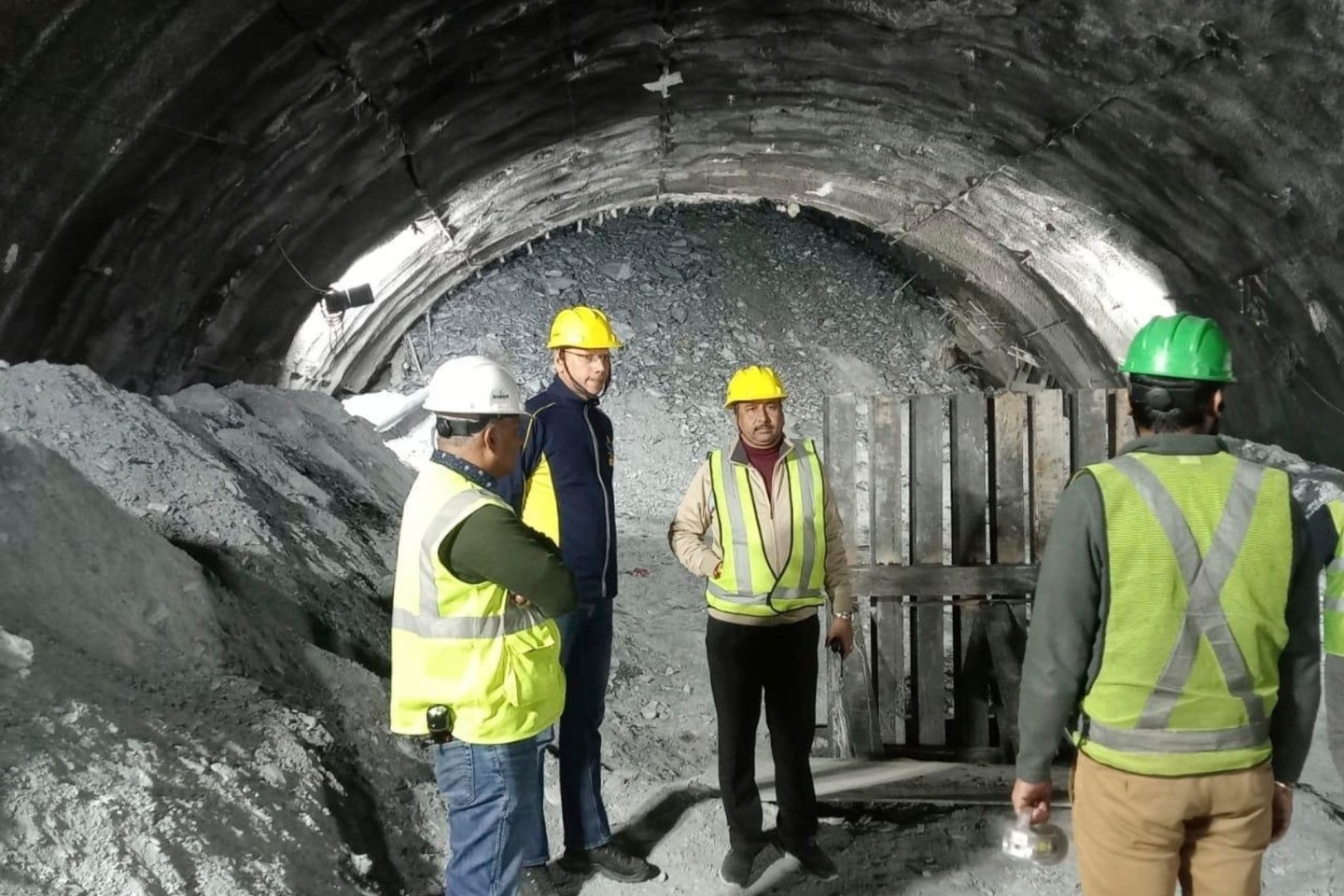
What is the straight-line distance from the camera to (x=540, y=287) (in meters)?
12.5

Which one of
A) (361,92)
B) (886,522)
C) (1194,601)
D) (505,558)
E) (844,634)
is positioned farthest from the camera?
(361,92)

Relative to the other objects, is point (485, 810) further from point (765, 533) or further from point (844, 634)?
point (844, 634)

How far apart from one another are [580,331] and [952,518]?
7.65 feet

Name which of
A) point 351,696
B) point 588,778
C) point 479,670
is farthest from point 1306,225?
point 351,696

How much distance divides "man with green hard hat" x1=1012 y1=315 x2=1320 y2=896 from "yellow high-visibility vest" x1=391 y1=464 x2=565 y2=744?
4.00 ft

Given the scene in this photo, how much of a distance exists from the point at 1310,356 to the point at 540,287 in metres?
8.79

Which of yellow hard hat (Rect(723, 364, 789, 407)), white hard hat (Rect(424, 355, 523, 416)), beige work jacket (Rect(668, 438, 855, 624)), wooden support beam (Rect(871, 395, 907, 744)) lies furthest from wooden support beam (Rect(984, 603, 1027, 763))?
white hard hat (Rect(424, 355, 523, 416))

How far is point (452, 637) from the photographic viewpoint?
7.97 feet

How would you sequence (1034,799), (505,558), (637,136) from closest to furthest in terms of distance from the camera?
(1034,799), (505,558), (637,136)

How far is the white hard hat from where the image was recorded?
2.51m

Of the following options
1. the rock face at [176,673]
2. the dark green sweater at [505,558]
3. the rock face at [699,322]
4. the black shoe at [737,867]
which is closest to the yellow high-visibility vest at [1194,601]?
the dark green sweater at [505,558]

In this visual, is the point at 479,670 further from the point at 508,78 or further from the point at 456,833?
the point at 508,78

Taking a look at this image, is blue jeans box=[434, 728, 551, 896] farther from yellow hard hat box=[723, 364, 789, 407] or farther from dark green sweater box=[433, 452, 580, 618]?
yellow hard hat box=[723, 364, 789, 407]

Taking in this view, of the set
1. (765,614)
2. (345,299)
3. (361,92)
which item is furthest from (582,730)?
(345,299)
